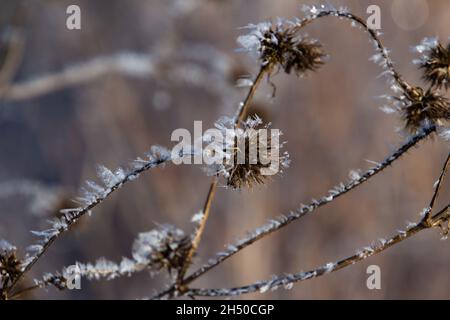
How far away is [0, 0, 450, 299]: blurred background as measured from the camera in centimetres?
395

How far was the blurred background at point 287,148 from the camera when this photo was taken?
3.95m

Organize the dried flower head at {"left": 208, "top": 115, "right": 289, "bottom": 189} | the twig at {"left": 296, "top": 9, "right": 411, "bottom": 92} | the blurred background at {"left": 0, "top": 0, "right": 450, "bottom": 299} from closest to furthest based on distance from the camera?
1. the dried flower head at {"left": 208, "top": 115, "right": 289, "bottom": 189}
2. the twig at {"left": 296, "top": 9, "right": 411, "bottom": 92}
3. the blurred background at {"left": 0, "top": 0, "right": 450, "bottom": 299}

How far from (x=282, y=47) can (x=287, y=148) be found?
9.52 feet

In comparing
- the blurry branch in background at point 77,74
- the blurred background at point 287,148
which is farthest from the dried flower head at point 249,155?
the blurred background at point 287,148

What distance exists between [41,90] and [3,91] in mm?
130

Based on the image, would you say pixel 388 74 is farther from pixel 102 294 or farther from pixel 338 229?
pixel 102 294

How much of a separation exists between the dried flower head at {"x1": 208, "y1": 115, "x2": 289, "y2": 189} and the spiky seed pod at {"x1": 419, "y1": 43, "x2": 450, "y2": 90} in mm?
348

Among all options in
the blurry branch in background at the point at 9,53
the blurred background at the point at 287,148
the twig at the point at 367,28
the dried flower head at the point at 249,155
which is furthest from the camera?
the blurred background at the point at 287,148

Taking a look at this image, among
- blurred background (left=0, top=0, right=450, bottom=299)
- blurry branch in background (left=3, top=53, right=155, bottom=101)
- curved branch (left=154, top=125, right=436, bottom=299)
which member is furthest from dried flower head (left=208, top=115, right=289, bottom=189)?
blurred background (left=0, top=0, right=450, bottom=299)

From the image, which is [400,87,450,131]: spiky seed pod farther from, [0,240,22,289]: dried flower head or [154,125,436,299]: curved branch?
[0,240,22,289]: dried flower head

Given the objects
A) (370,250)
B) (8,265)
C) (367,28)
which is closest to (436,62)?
(367,28)

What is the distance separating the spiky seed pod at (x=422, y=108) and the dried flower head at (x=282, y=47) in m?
0.18

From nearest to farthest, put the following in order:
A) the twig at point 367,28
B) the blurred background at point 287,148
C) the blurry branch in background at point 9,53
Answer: the twig at point 367,28 < the blurry branch in background at point 9,53 < the blurred background at point 287,148

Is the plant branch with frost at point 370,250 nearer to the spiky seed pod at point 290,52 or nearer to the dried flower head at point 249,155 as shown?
the dried flower head at point 249,155
